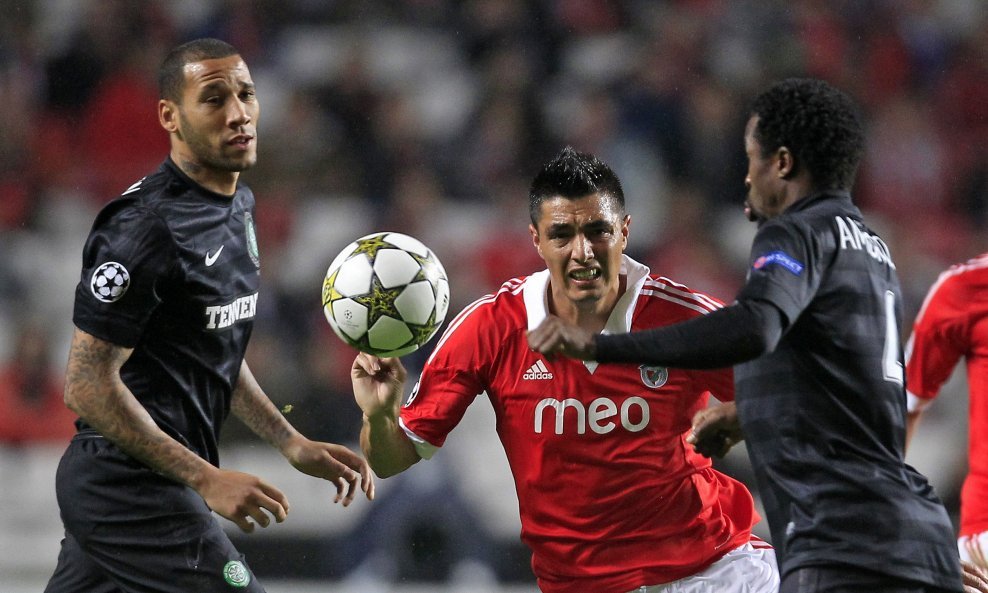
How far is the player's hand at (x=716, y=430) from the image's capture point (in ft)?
11.0

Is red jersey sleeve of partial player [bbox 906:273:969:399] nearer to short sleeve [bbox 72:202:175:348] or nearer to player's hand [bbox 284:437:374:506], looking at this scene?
player's hand [bbox 284:437:374:506]

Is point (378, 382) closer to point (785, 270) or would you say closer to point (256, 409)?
point (256, 409)

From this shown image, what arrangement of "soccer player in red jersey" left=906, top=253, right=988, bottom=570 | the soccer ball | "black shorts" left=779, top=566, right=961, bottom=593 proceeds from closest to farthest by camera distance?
"black shorts" left=779, top=566, right=961, bottom=593
the soccer ball
"soccer player in red jersey" left=906, top=253, right=988, bottom=570

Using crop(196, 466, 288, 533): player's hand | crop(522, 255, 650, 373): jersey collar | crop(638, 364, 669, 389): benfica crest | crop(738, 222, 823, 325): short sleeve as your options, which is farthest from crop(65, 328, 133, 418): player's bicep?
crop(738, 222, 823, 325): short sleeve

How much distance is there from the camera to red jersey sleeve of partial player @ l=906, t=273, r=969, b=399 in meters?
4.63

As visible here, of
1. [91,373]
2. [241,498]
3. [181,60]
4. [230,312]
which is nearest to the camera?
[241,498]

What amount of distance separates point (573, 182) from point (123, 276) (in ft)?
4.63

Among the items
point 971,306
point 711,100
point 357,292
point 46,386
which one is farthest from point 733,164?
point 357,292

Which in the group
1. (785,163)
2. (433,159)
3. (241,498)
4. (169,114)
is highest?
(433,159)

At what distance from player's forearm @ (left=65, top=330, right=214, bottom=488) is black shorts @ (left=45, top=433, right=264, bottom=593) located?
138 mm

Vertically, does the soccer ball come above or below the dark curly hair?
below

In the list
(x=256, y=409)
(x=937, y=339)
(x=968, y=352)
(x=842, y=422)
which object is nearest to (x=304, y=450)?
(x=256, y=409)

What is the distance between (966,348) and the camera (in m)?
4.68

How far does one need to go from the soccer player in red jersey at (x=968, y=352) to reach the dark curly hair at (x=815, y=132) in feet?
5.60
